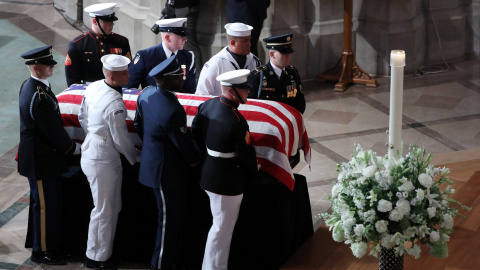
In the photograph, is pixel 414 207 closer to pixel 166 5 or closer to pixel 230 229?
pixel 230 229

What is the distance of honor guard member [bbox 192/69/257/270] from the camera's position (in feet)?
16.4

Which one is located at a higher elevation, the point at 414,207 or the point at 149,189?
the point at 414,207

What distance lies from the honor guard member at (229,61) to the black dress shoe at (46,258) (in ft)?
4.86

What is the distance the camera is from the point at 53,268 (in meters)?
5.62

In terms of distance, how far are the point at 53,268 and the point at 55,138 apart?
0.88 metres

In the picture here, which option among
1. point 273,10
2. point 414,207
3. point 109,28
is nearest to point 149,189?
point 109,28

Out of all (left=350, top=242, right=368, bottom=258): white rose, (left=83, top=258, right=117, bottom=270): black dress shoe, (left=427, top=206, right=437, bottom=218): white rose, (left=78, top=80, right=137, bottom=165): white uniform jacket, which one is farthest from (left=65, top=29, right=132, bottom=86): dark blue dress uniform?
(left=427, top=206, right=437, bottom=218): white rose

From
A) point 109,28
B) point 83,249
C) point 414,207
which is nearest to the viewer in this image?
point 414,207

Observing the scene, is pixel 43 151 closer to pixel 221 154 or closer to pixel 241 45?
pixel 221 154

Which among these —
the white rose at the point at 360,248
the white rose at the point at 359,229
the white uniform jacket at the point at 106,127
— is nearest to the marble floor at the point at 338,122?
the white uniform jacket at the point at 106,127

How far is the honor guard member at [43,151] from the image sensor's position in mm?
5398

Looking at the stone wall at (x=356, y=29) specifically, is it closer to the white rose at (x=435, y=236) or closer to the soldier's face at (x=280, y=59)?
the soldier's face at (x=280, y=59)

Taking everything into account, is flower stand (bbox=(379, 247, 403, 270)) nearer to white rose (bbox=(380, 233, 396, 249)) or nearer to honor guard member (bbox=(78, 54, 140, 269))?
white rose (bbox=(380, 233, 396, 249))

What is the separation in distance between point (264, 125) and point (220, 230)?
2.26 ft
